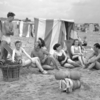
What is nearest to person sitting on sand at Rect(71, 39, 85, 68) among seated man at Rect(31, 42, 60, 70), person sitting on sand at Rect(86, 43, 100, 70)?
person sitting on sand at Rect(86, 43, 100, 70)

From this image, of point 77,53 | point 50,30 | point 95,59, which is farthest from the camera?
point 50,30

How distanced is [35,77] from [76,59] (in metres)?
1.82

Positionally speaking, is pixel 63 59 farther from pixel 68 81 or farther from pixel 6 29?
pixel 68 81

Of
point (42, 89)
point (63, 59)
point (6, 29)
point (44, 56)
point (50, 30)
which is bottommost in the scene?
point (42, 89)

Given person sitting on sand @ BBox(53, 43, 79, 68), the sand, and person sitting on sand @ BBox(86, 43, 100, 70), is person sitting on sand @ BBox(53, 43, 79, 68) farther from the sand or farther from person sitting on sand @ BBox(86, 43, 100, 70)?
the sand

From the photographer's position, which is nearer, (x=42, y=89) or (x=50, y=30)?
(x=42, y=89)

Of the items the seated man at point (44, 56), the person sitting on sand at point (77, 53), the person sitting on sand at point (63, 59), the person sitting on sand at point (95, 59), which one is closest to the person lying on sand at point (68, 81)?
the seated man at point (44, 56)

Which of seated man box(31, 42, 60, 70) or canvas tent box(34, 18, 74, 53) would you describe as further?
canvas tent box(34, 18, 74, 53)

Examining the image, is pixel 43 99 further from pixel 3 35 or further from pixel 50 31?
pixel 50 31

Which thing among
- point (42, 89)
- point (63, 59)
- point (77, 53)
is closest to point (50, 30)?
point (77, 53)

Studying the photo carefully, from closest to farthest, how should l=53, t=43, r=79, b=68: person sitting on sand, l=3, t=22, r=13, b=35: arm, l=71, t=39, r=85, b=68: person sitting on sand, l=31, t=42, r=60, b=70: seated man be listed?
l=3, t=22, r=13, b=35: arm, l=31, t=42, r=60, b=70: seated man, l=53, t=43, r=79, b=68: person sitting on sand, l=71, t=39, r=85, b=68: person sitting on sand

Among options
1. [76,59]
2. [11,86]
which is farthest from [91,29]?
[11,86]

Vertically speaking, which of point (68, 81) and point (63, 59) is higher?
point (63, 59)

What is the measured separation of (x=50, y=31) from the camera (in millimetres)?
7879
